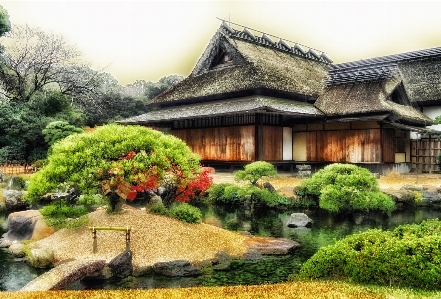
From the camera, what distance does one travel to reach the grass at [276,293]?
19.4 feet

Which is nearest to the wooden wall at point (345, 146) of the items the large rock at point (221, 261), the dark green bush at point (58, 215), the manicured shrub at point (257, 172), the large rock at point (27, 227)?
the manicured shrub at point (257, 172)

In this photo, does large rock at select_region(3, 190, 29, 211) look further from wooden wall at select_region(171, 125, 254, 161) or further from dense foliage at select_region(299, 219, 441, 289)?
dense foliage at select_region(299, 219, 441, 289)

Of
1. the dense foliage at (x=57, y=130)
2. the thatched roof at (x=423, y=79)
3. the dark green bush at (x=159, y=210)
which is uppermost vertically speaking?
the thatched roof at (x=423, y=79)

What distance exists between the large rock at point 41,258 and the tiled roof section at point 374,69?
2375 cm

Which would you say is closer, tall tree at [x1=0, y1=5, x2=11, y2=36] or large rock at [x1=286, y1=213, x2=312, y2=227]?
large rock at [x1=286, y1=213, x2=312, y2=227]

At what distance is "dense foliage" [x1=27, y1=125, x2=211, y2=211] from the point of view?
1198 cm

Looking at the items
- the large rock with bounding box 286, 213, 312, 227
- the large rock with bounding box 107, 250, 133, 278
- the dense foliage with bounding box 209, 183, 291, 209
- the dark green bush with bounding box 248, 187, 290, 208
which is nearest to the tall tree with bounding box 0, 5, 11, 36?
the dense foliage with bounding box 209, 183, 291, 209

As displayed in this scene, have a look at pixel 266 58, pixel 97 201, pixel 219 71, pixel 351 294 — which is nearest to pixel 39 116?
pixel 219 71

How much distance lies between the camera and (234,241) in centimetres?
1279

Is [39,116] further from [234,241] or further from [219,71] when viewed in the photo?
[234,241]

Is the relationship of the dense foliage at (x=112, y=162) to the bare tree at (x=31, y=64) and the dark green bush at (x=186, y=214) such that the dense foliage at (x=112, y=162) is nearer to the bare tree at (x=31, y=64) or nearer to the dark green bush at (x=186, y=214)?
the dark green bush at (x=186, y=214)

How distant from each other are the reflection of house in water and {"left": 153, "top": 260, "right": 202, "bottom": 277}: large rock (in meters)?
14.5

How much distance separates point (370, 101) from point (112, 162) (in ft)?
62.8

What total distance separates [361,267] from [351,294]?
76 cm
